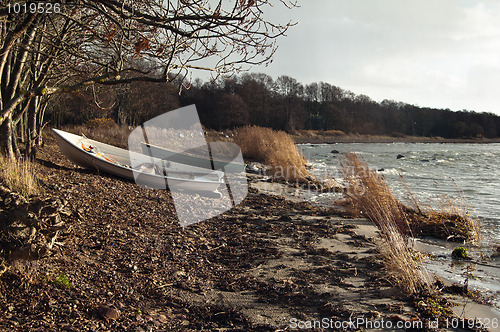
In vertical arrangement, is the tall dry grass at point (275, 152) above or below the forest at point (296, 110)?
below

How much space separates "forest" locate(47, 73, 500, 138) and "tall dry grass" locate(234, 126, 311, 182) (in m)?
18.2

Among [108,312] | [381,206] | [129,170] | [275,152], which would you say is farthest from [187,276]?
[275,152]

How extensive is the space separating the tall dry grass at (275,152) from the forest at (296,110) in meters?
18.2

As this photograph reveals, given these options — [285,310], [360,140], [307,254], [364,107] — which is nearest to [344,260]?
[307,254]

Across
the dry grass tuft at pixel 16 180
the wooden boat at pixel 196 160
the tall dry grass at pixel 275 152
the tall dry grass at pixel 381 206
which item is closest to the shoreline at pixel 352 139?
the tall dry grass at pixel 275 152

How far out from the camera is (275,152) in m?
14.6

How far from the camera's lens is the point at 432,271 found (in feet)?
15.9

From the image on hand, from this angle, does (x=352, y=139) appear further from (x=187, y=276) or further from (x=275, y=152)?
(x=187, y=276)

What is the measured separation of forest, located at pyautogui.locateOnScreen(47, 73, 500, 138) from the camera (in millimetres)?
42625

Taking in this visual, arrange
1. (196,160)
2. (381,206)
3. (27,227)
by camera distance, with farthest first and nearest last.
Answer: (196,160), (381,206), (27,227)

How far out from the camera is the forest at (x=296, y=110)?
4262 cm

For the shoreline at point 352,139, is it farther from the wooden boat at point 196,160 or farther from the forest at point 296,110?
the wooden boat at point 196,160

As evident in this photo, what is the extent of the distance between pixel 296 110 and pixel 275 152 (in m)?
50.8

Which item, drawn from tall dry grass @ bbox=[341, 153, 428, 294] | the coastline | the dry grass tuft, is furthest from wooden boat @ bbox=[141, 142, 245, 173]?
the dry grass tuft
